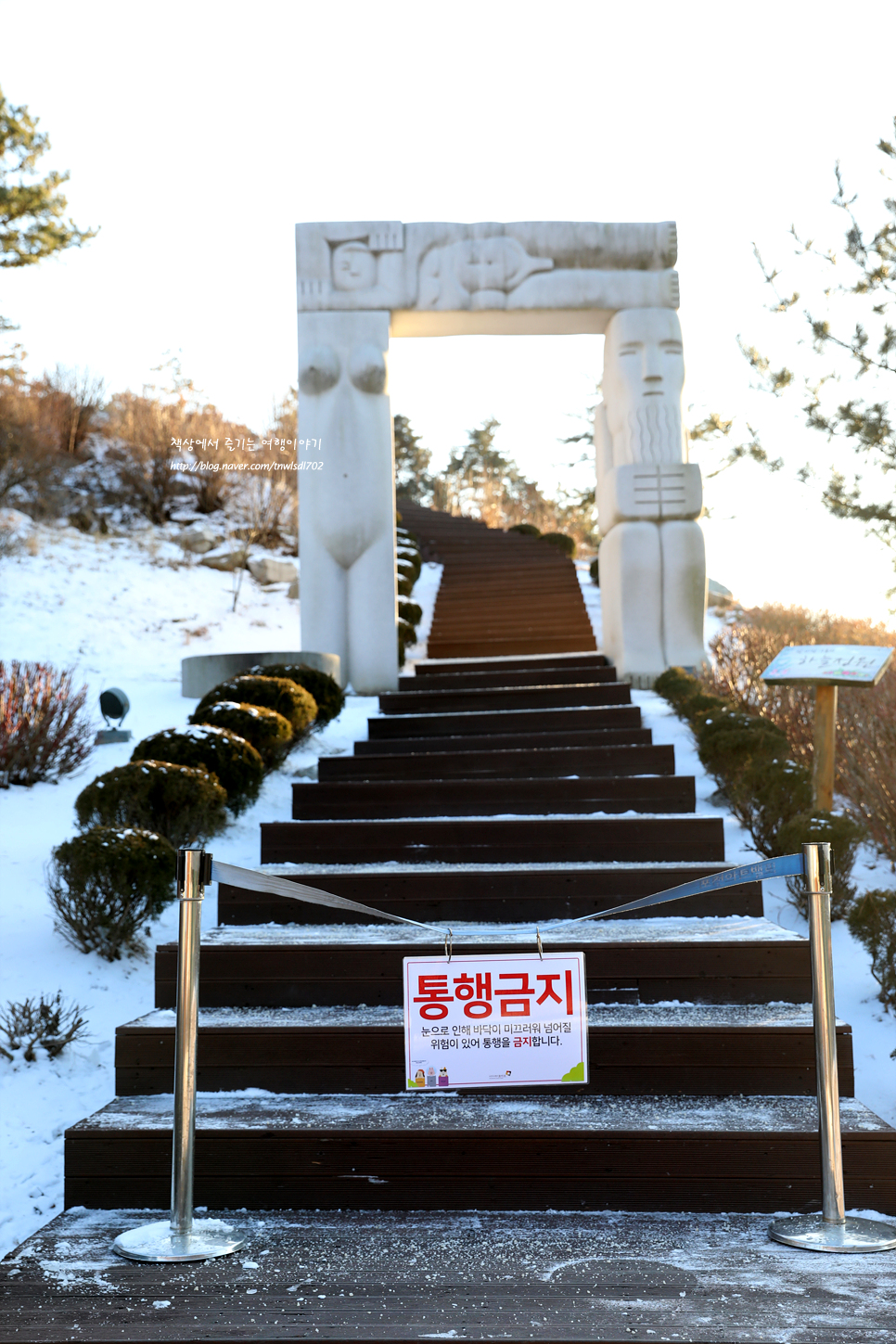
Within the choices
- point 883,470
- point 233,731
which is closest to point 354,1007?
point 233,731

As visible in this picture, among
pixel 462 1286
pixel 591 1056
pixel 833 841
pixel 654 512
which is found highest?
pixel 654 512

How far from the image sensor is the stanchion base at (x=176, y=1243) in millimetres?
2352

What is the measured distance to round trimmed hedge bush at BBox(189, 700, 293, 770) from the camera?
5793 millimetres

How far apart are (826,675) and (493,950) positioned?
2.57 meters

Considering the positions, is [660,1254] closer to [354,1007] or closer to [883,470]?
[354,1007]

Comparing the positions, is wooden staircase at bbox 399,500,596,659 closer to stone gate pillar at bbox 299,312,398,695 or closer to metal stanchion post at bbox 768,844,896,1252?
stone gate pillar at bbox 299,312,398,695

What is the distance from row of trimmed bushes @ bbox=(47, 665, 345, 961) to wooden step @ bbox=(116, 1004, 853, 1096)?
39.0 inches

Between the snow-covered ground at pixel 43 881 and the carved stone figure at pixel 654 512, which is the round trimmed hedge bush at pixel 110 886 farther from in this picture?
the carved stone figure at pixel 654 512

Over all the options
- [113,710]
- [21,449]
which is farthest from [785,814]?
[21,449]

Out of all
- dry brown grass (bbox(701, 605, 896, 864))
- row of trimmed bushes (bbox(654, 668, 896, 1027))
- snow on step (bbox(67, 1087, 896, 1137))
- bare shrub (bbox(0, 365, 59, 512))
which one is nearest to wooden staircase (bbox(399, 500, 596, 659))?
dry brown grass (bbox(701, 605, 896, 864))

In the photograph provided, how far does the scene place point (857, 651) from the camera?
5.23m

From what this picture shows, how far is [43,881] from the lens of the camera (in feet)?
15.3

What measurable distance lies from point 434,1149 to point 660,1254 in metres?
0.63

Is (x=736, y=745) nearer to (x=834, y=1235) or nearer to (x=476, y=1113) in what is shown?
(x=476, y=1113)
